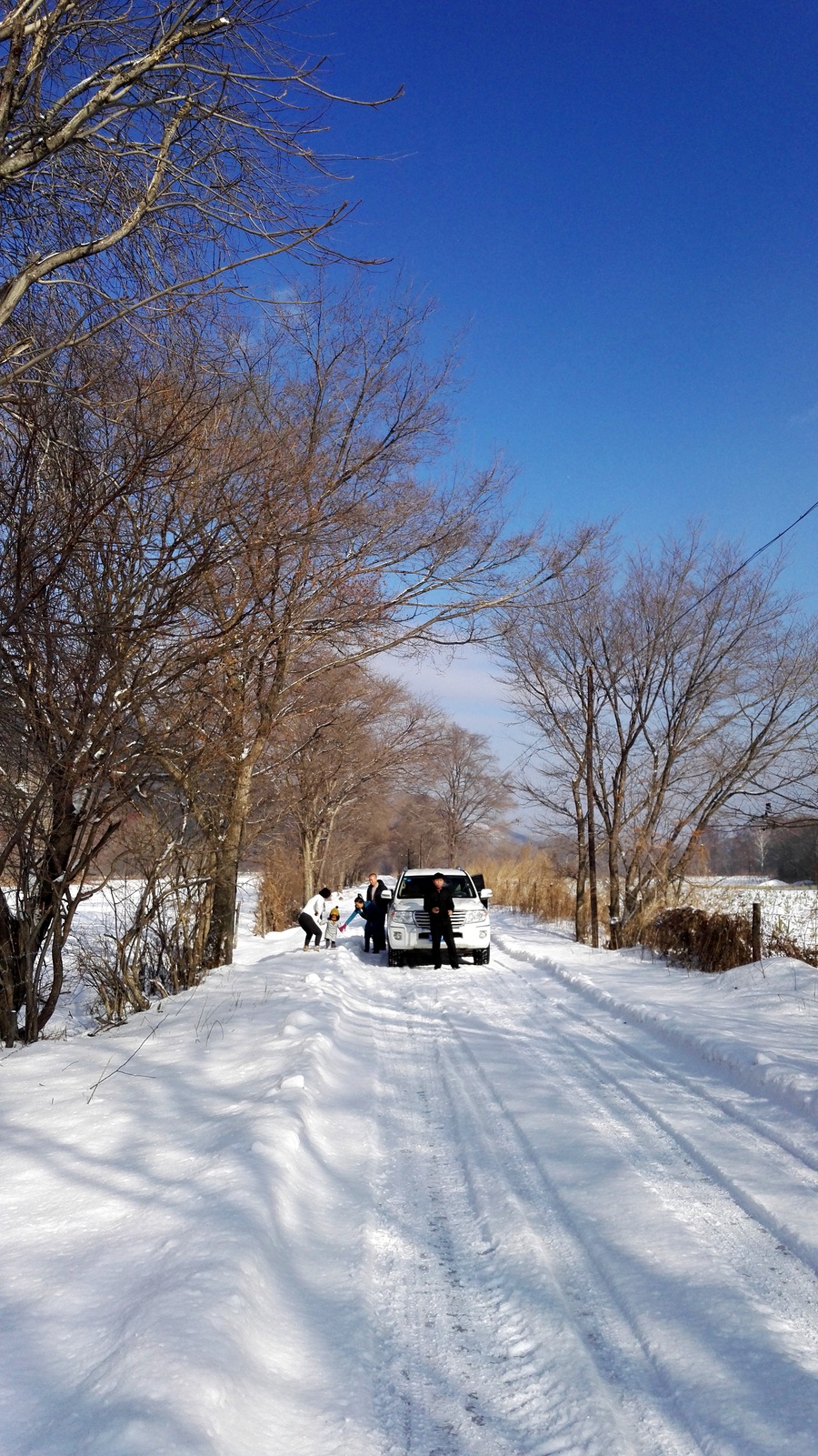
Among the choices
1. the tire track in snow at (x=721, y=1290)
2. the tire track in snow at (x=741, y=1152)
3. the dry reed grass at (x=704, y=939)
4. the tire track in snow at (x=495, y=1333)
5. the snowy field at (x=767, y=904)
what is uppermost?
the snowy field at (x=767, y=904)

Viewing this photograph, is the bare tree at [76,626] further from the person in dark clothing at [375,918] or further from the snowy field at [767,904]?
the person in dark clothing at [375,918]

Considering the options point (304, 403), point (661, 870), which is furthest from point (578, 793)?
point (304, 403)

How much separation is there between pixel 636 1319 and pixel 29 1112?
4.25 m

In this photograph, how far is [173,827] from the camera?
10.7 meters

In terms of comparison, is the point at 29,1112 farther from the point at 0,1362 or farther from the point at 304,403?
the point at 304,403

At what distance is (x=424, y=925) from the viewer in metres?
17.5

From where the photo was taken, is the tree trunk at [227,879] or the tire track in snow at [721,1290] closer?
the tire track in snow at [721,1290]

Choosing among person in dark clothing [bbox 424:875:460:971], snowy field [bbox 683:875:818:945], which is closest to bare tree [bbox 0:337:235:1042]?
person in dark clothing [bbox 424:875:460:971]

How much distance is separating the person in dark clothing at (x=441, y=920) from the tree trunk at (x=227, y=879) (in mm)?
3816

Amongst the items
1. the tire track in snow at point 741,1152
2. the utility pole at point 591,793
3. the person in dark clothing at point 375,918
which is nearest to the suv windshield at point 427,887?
the person in dark clothing at point 375,918

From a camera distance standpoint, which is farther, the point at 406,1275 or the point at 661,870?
the point at 661,870

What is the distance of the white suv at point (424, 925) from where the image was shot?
55.9 feet

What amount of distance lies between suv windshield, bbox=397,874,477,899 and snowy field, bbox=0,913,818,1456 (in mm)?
9897

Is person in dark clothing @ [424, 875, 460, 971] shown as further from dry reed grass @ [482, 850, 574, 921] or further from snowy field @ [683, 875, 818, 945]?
dry reed grass @ [482, 850, 574, 921]
